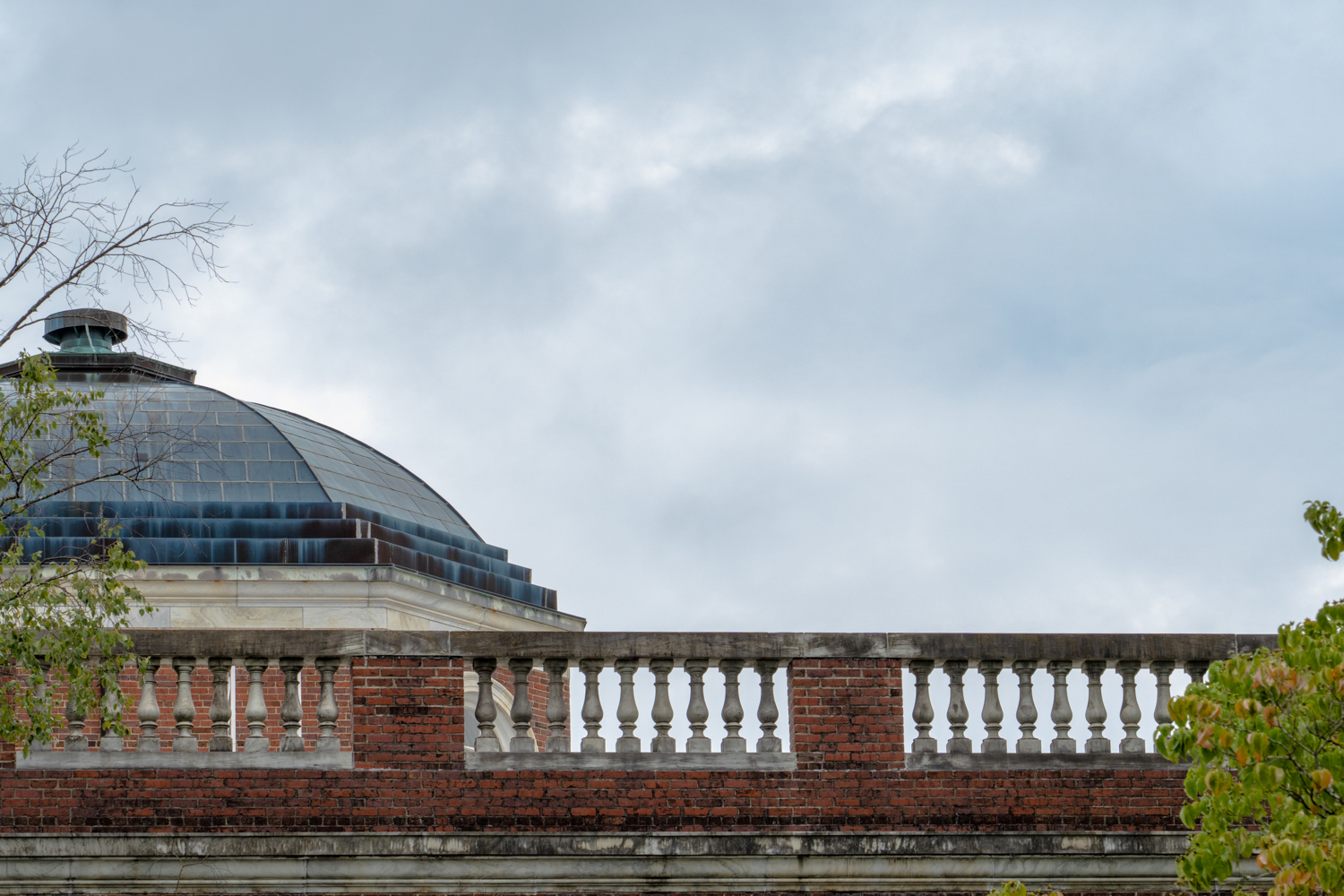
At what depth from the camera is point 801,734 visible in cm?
1124

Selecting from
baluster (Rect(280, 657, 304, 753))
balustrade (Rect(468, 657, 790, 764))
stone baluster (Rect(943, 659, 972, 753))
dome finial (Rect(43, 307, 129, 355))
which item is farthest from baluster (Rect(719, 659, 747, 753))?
dome finial (Rect(43, 307, 129, 355))

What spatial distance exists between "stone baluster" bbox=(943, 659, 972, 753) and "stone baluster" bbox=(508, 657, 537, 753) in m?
2.78

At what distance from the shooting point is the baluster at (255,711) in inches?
430

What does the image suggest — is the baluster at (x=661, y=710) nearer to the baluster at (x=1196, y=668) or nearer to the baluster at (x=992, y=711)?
the baluster at (x=992, y=711)

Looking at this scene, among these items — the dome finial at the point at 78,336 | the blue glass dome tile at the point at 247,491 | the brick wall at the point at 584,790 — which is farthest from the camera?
the dome finial at the point at 78,336

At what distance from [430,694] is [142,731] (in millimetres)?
1845

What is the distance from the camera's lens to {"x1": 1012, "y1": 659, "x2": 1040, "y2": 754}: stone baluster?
11328 millimetres

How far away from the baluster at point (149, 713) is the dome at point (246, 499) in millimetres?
5786

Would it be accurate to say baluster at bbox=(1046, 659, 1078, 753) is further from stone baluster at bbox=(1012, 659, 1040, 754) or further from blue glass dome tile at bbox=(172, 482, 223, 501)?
blue glass dome tile at bbox=(172, 482, 223, 501)

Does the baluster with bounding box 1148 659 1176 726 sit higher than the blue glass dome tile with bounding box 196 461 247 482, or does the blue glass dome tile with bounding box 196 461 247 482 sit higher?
the blue glass dome tile with bounding box 196 461 247 482

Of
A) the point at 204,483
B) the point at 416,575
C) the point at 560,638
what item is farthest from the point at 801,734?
the point at 204,483

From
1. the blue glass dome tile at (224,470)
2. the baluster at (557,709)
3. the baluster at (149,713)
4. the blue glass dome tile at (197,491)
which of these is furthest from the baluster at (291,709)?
the blue glass dome tile at (224,470)

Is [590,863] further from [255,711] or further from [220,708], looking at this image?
[220,708]

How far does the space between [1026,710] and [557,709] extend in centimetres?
312
